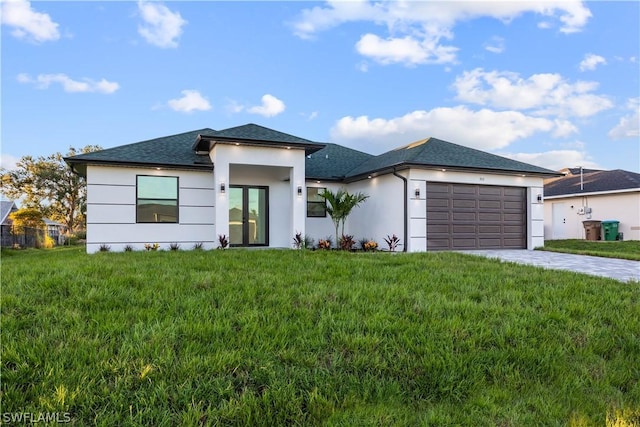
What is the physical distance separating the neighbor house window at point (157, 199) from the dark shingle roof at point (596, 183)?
20.7 meters

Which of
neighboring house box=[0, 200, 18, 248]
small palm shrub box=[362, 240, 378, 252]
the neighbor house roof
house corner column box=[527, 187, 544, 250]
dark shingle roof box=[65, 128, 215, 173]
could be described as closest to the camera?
dark shingle roof box=[65, 128, 215, 173]

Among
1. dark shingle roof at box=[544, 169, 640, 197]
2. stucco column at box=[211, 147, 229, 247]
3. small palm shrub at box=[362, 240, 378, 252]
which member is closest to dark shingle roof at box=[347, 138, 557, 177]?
small palm shrub at box=[362, 240, 378, 252]

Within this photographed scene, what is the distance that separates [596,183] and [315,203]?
1692 centimetres

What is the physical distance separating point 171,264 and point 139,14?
7.63 meters

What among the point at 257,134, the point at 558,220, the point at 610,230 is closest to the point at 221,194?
the point at 257,134

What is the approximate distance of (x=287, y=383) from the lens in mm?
2807

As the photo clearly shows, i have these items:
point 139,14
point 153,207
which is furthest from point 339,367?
point 139,14

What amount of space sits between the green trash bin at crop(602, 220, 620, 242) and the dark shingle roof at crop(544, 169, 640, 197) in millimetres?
1869

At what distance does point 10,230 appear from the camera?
18.9 metres

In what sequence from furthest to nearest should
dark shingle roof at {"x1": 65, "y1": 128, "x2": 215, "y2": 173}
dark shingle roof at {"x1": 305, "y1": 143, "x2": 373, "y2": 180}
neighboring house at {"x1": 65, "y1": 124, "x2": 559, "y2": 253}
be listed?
dark shingle roof at {"x1": 305, "y1": 143, "x2": 373, "y2": 180} < neighboring house at {"x1": 65, "y1": 124, "x2": 559, "y2": 253} < dark shingle roof at {"x1": 65, "y1": 128, "x2": 215, "y2": 173}

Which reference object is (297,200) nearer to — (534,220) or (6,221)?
(534,220)

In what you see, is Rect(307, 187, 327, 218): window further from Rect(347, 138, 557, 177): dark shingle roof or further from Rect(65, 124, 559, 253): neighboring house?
Rect(347, 138, 557, 177): dark shingle roof

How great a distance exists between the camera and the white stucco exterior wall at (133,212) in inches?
428

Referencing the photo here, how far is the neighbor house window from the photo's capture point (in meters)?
11.3
